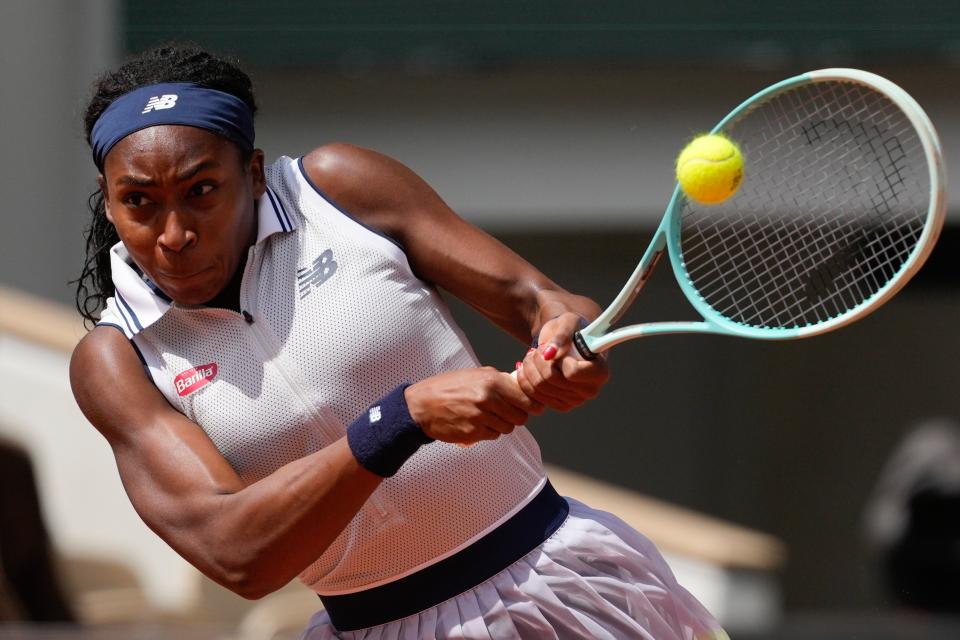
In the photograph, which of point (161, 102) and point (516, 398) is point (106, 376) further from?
point (516, 398)

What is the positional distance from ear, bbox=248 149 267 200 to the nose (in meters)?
0.18

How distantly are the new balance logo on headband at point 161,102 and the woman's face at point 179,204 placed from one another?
0.04m

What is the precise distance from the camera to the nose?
231 cm

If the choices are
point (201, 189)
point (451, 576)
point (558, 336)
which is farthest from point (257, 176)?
point (451, 576)

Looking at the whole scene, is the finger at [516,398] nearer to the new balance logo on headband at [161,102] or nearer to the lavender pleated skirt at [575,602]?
the lavender pleated skirt at [575,602]

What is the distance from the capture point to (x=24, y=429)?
5672mm

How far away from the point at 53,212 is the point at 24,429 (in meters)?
2.03

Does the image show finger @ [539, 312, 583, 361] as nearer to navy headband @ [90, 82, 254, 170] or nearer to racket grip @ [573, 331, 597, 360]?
racket grip @ [573, 331, 597, 360]

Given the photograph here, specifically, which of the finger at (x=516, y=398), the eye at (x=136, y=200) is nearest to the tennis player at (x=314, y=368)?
the eye at (x=136, y=200)

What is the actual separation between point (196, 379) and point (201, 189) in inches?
11.2

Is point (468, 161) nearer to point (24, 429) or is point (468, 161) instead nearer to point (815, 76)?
point (24, 429)

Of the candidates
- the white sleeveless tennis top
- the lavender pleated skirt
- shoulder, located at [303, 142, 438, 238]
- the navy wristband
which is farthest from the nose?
the lavender pleated skirt

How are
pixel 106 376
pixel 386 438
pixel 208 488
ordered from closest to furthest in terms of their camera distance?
pixel 386 438 < pixel 208 488 < pixel 106 376

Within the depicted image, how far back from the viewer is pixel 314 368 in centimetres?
238
